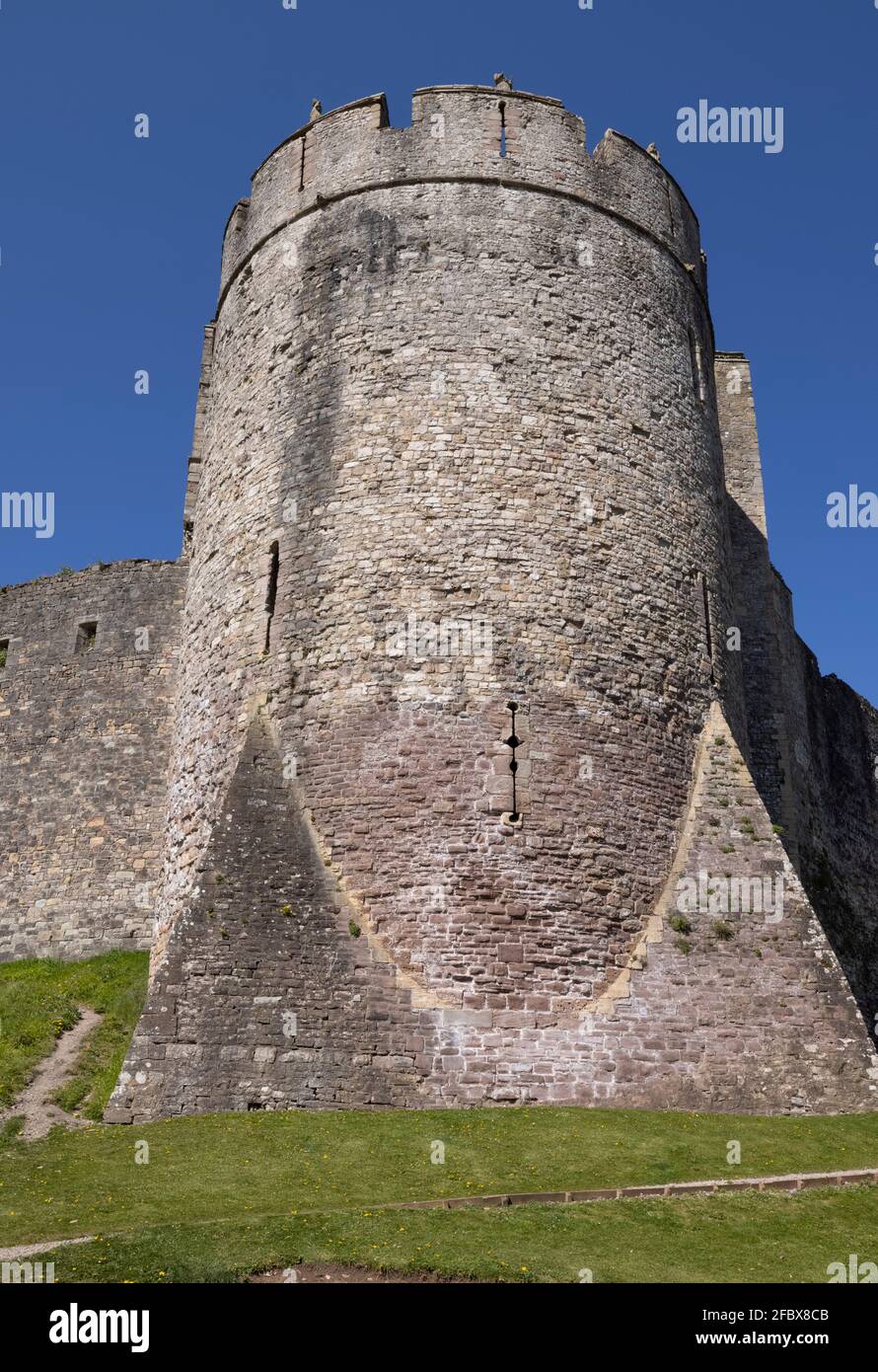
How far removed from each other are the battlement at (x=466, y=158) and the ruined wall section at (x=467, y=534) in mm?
47

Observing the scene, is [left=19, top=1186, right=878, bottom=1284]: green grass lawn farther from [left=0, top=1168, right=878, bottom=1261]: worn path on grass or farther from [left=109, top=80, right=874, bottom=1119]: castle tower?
[left=109, top=80, right=874, bottom=1119]: castle tower

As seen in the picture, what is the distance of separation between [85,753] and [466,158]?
36.2 ft

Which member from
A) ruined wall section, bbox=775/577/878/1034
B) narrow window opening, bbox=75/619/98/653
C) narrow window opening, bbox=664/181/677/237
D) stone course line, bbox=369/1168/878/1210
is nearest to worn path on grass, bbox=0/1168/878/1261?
stone course line, bbox=369/1168/878/1210

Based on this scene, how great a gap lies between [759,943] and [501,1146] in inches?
171

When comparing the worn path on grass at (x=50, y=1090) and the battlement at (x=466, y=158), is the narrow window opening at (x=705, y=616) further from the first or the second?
the worn path on grass at (x=50, y=1090)

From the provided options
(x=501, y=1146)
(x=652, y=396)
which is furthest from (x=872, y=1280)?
(x=652, y=396)

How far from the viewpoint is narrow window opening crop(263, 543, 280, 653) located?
1488 centimetres

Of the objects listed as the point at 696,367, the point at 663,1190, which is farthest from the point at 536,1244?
the point at 696,367

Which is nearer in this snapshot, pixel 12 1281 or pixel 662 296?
pixel 12 1281

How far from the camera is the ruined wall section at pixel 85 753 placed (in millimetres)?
18484

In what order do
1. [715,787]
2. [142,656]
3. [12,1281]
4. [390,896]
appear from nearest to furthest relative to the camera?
1. [12,1281]
2. [390,896]
3. [715,787]
4. [142,656]

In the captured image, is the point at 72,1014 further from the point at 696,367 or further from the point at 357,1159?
the point at 696,367
